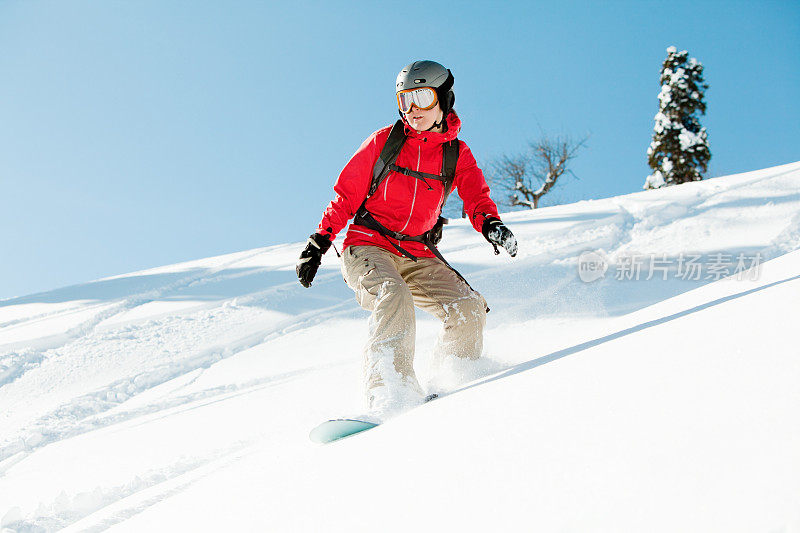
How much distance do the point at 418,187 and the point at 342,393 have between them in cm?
122

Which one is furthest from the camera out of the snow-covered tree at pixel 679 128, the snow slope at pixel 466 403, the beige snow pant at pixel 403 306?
the snow-covered tree at pixel 679 128

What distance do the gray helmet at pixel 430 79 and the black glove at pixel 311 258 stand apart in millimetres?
838

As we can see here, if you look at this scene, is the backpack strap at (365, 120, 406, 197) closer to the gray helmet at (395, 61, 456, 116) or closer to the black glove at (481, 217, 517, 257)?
the gray helmet at (395, 61, 456, 116)

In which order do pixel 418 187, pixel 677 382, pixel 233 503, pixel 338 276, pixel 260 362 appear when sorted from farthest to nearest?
pixel 338 276 → pixel 260 362 → pixel 418 187 → pixel 233 503 → pixel 677 382

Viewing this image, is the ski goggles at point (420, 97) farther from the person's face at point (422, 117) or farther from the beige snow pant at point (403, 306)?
the beige snow pant at point (403, 306)

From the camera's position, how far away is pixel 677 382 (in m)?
1.24

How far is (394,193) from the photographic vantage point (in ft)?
9.00

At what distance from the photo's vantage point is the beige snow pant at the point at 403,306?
2.26 meters

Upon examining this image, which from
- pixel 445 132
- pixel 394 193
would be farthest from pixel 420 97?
pixel 394 193

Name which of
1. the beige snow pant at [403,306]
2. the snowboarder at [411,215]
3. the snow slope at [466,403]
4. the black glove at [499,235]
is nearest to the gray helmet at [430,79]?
the snowboarder at [411,215]

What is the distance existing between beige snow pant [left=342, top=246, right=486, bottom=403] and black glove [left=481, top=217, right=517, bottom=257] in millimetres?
281

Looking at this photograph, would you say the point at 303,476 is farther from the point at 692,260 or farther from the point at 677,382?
the point at 692,260

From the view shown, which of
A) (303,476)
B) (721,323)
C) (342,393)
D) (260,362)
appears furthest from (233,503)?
(260,362)

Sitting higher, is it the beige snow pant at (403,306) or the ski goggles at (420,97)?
the ski goggles at (420,97)
